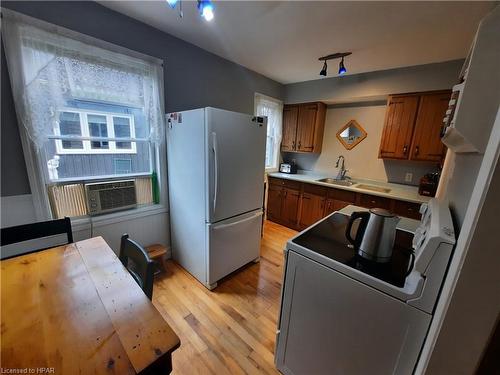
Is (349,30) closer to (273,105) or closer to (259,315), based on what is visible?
(273,105)

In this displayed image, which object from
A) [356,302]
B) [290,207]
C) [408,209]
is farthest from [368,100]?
[356,302]

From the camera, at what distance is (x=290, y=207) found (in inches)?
137

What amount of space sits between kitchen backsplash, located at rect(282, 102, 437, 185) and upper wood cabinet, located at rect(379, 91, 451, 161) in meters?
0.31

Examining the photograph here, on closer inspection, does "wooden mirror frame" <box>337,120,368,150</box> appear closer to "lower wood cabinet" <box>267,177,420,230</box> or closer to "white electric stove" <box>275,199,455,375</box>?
"lower wood cabinet" <box>267,177,420,230</box>

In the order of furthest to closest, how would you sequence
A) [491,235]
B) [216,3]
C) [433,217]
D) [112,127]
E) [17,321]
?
[112,127]
[216,3]
[433,217]
[17,321]
[491,235]

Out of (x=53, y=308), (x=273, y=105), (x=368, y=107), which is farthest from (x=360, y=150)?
(x=53, y=308)

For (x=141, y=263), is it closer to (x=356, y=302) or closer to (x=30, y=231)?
(x=30, y=231)

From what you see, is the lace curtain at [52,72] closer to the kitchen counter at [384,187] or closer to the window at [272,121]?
the window at [272,121]

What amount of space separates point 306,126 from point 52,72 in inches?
125

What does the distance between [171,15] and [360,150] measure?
3008mm

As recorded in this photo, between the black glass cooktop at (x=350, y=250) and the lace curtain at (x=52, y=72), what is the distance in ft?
6.51

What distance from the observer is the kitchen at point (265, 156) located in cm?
66

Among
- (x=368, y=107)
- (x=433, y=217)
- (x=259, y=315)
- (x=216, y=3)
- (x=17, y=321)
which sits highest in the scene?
(x=216, y=3)

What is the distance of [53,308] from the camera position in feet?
2.77
